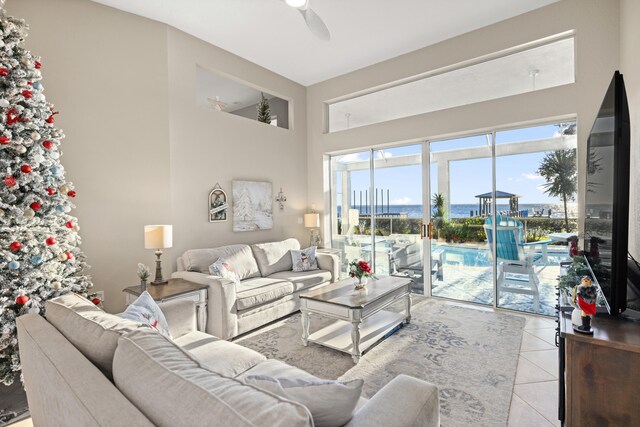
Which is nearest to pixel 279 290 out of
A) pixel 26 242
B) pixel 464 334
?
pixel 464 334

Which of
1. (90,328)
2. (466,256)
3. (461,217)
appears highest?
(461,217)

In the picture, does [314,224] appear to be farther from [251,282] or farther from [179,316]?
[179,316]

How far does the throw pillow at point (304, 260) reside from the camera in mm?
4680

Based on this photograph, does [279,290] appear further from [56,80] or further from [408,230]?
[56,80]

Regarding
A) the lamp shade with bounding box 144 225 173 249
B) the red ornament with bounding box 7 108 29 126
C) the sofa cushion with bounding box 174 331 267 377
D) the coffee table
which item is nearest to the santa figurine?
the coffee table

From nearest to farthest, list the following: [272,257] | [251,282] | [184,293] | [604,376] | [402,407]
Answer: [402,407]
[604,376]
[184,293]
[251,282]
[272,257]

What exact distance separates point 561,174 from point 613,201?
270 centimetres

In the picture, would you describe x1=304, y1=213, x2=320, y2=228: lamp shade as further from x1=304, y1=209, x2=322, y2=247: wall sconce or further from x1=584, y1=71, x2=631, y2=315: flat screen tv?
x1=584, y1=71, x2=631, y2=315: flat screen tv

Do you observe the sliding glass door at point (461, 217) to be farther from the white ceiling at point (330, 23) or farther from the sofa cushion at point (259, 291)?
the sofa cushion at point (259, 291)

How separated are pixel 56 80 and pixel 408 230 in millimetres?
4766

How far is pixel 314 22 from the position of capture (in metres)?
2.79

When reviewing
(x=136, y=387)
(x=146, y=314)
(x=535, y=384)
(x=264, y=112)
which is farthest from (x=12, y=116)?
(x=535, y=384)

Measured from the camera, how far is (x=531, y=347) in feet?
10.0

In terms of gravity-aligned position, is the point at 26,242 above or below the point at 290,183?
below
